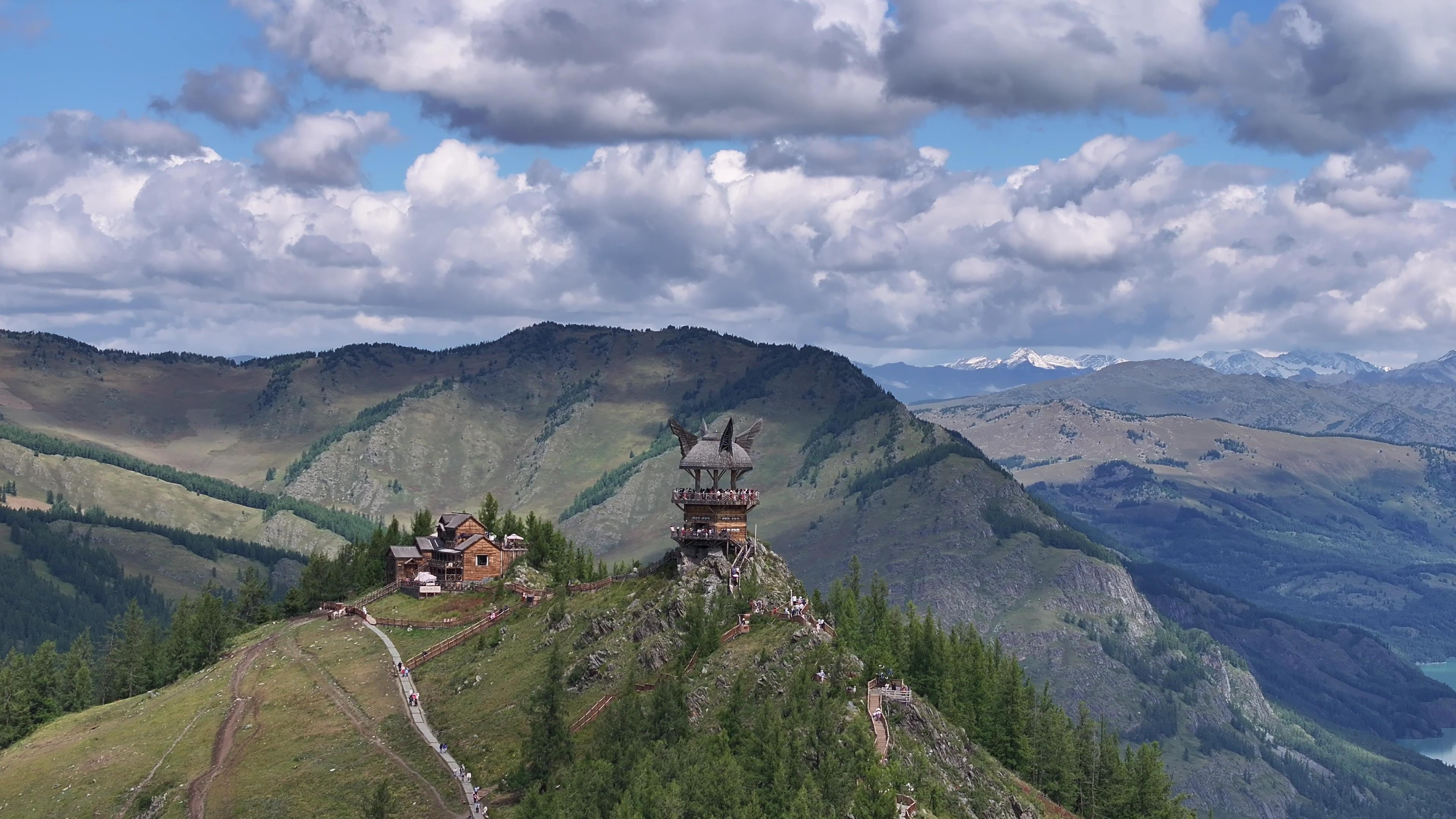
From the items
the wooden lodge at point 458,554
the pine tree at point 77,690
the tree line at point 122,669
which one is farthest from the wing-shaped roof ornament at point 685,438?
the pine tree at point 77,690

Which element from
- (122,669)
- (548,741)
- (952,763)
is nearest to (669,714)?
(548,741)

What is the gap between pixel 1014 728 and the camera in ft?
465

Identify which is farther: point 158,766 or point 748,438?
point 748,438

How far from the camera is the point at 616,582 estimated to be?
476ft

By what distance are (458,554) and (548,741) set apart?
2789 inches

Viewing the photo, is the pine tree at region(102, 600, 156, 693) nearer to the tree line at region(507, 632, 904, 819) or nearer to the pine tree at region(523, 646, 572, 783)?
the pine tree at region(523, 646, 572, 783)

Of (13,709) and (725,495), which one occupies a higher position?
(725,495)

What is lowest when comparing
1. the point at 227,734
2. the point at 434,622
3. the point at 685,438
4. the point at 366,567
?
the point at 227,734

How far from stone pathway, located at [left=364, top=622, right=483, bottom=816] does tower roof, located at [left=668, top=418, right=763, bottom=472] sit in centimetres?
3241

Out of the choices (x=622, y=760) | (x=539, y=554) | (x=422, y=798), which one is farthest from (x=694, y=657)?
(x=539, y=554)

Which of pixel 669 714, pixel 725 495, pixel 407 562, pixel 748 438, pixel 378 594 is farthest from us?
pixel 407 562

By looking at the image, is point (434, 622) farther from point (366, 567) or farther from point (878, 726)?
point (878, 726)

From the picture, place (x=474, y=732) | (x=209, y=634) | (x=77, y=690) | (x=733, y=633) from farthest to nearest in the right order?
(x=77, y=690) < (x=209, y=634) < (x=474, y=732) < (x=733, y=633)

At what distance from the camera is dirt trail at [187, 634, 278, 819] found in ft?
388
